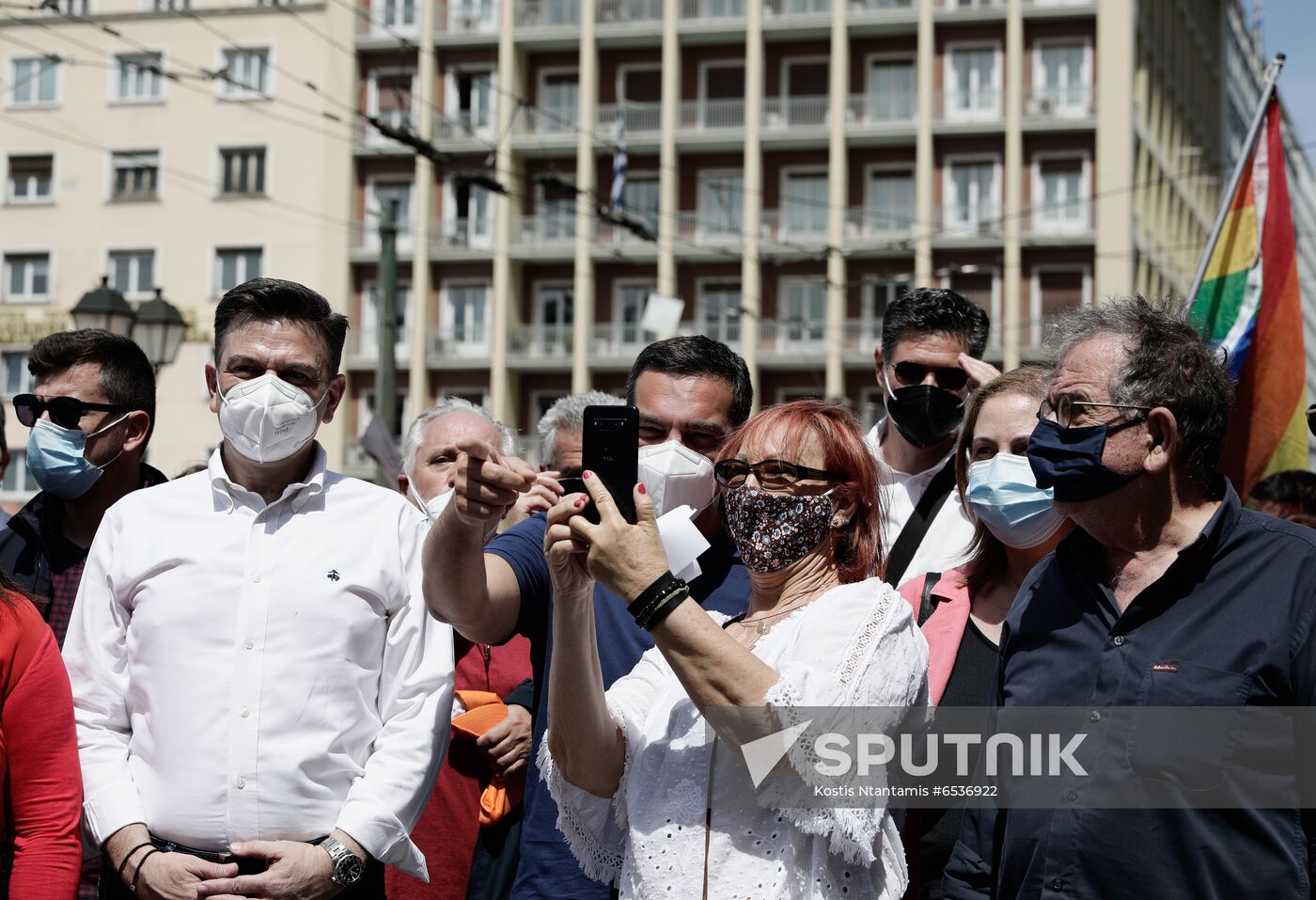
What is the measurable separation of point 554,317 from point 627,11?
28.4 feet

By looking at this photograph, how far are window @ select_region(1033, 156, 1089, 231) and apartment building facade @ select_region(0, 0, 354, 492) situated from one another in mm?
18713

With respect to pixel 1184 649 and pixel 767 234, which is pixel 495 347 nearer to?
pixel 767 234

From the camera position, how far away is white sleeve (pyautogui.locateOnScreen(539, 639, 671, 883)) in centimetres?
351

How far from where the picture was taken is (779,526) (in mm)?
3555

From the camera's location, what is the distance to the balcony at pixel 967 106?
4081 cm

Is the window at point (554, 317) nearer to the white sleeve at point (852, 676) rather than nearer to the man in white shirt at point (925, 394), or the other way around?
the man in white shirt at point (925, 394)

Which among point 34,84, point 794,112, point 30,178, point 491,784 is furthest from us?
point 30,178

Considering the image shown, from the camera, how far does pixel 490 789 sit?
15.7 feet

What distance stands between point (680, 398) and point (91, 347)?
6.66 ft

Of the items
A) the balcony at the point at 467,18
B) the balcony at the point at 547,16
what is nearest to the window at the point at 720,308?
the balcony at the point at 547,16

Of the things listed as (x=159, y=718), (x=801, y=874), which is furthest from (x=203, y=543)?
Result: (x=801, y=874)

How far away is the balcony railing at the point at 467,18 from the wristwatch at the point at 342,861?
41.8 meters

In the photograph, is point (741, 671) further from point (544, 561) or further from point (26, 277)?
point (26, 277)

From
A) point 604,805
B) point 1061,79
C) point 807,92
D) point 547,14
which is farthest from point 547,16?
point 604,805
